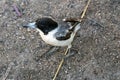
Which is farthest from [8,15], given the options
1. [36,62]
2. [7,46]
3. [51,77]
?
[51,77]

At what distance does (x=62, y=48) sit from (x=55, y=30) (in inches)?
24.9

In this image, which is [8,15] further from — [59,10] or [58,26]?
[58,26]

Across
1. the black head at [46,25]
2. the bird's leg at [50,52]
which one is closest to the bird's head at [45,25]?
the black head at [46,25]

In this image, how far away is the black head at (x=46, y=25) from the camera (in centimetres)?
401

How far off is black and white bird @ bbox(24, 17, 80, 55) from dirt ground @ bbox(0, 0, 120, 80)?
1.45 feet

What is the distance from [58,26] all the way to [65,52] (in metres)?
0.58

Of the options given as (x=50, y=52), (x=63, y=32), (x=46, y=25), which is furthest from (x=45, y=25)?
(x=50, y=52)

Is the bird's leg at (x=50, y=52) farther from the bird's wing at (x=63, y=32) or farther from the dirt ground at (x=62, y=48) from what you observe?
the bird's wing at (x=63, y=32)

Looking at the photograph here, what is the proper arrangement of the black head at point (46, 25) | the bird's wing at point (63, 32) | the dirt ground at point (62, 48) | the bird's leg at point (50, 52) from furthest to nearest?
the bird's leg at point (50, 52) → the dirt ground at point (62, 48) → the bird's wing at point (63, 32) → the black head at point (46, 25)

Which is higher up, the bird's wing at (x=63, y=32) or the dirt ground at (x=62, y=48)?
the bird's wing at (x=63, y=32)

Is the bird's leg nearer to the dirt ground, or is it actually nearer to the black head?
the dirt ground

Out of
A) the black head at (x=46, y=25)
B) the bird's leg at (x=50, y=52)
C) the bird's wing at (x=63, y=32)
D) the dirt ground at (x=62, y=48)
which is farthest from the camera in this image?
the bird's leg at (x=50, y=52)

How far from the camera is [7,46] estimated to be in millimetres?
4754

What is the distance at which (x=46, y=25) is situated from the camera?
4.03m
